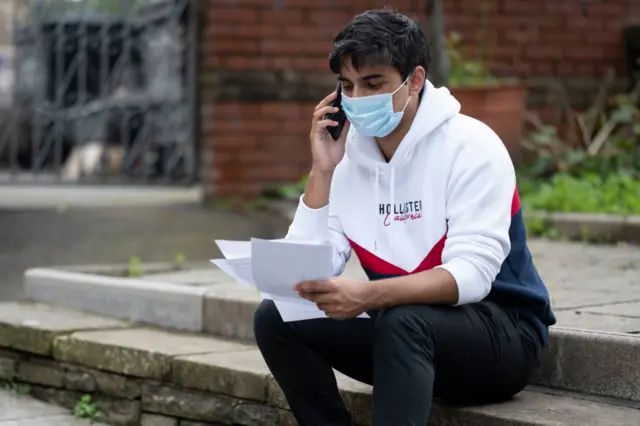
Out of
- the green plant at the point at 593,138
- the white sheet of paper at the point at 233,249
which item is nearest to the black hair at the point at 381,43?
the white sheet of paper at the point at 233,249

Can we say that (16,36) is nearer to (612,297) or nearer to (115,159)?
→ (115,159)

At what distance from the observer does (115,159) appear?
14.5 meters

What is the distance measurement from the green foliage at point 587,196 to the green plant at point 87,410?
2.96 metres

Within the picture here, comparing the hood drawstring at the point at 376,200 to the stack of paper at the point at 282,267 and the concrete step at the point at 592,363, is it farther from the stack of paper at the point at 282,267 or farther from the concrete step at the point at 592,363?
the concrete step at the point at 592,363

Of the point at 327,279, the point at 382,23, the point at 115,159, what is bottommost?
the point at 115,159

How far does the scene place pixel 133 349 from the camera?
13.0 feet

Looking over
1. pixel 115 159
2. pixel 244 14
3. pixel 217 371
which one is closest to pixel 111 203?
pixel 244 14

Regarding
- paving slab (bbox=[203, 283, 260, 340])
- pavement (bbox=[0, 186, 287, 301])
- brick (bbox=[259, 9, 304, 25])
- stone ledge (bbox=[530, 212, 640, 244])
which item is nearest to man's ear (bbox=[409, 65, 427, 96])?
paving slab (bbox=[203, 283, 260, 340])

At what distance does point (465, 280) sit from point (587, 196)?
12.8 ft

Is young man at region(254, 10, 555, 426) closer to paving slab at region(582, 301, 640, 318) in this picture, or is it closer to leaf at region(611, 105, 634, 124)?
paving slab at region(582, 301, 640, 318)

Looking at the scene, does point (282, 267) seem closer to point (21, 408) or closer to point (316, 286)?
point (316, 286)

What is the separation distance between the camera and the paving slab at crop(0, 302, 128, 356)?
429cm

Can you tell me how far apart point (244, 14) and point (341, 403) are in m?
5.48

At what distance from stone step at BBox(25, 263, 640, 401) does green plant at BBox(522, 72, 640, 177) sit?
2.95m
